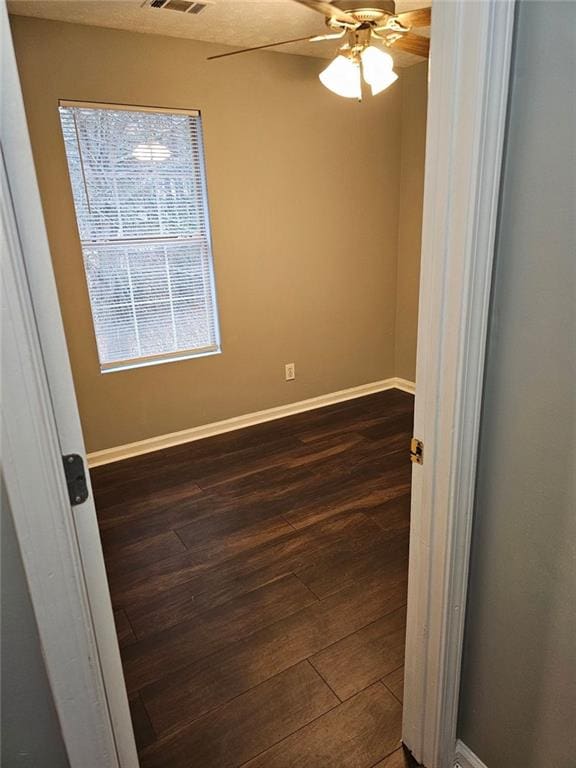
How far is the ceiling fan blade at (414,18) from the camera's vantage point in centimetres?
185

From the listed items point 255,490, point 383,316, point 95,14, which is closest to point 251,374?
point 255,490

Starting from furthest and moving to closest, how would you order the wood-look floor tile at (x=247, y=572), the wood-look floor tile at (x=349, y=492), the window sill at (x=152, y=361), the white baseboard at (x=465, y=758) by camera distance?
the window sill at (x=152, y=361) → the wood-look floor tile at (x=349, y=492) → the wood-look floor tile at (x=247, y=572) → the white baseboard at (x=465, y=758)

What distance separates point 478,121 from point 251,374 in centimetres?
287

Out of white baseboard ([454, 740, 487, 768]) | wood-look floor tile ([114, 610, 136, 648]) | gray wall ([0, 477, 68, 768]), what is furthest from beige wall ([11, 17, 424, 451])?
white baseboard ([454, 740, 487, 768])

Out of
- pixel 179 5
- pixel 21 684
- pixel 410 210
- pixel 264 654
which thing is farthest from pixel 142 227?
pixel 21 684

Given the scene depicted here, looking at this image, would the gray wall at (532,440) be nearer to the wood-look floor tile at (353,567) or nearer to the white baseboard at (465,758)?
Answer: the white baseboard at (465,758)

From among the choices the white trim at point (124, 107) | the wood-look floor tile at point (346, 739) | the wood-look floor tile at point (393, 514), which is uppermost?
the white trim at point (124, 107)

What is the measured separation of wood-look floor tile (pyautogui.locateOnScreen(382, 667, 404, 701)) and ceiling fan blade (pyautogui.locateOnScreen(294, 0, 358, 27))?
2.35 m

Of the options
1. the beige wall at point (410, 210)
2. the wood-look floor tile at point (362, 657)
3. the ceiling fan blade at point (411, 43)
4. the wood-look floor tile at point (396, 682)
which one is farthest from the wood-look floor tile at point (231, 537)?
the ceiling fan blade at point (411, 43)

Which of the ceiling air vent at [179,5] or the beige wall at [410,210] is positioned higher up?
the ceiling air vent at [179,5]

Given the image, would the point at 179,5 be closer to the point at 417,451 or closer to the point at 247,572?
the point at 417,451

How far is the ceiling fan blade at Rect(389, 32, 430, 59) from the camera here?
6.98 feet

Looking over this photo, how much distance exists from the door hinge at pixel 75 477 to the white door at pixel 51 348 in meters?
0.01

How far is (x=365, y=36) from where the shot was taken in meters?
2.00
